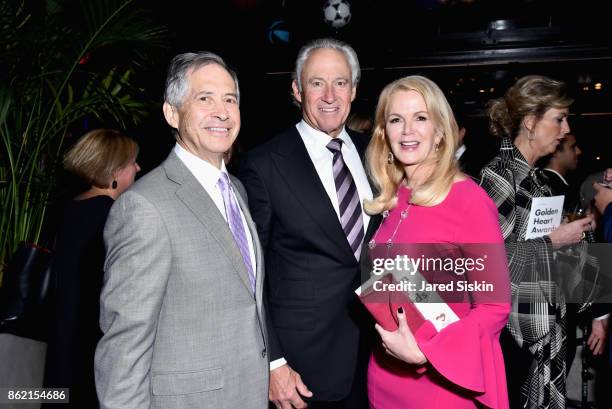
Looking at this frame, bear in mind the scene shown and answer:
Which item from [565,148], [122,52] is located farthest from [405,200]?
[565,148]

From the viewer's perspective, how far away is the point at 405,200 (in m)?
1.84

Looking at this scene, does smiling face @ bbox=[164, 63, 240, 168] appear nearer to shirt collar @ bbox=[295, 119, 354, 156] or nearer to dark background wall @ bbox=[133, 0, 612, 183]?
shirt collar @ bbox=[295, 119, 354, 156]

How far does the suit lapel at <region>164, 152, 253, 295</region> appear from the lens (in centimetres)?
146

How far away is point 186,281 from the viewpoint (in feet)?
4.63

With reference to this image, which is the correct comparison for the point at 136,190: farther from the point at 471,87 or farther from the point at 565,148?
the point at 471,87

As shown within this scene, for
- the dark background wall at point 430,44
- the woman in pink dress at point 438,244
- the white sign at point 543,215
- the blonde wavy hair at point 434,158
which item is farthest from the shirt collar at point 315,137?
the dark background wall at point 430,44

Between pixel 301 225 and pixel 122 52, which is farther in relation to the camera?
pixel 122 52

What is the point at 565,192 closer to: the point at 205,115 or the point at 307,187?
the point at 307,187

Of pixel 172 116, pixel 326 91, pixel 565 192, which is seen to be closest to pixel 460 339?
pixel 172 116

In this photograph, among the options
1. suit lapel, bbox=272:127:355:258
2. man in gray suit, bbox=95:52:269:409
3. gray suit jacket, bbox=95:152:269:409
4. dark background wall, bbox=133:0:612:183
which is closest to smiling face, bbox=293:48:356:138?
suit lapel, bbox=272:127:355:258

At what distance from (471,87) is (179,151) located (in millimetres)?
6363

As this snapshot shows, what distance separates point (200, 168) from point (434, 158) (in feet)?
2.72

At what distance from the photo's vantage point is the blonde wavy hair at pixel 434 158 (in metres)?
1.70

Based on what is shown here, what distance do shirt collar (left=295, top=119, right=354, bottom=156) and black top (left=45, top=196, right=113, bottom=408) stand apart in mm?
1170
